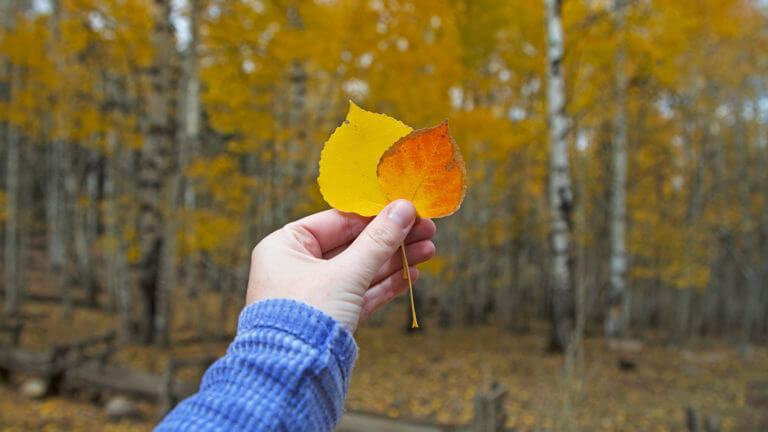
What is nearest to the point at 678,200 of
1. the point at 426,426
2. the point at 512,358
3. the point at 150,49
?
the point at 512,358

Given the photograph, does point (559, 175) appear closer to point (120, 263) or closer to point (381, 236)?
point (381, 236)

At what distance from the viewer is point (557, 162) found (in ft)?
20.4

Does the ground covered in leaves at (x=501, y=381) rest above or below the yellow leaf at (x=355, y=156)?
below

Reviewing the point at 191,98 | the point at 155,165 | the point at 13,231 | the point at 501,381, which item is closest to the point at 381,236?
the point at 501,381

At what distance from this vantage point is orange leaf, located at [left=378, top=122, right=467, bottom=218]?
908 millimetres

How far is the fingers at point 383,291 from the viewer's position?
1.07 metres

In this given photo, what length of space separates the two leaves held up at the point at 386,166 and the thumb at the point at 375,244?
3.4 inches

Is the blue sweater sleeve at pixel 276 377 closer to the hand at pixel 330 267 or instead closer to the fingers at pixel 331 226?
the hand at pixel 330 267

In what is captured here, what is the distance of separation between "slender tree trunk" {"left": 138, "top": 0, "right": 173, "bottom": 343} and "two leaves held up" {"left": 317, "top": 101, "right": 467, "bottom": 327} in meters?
6.40

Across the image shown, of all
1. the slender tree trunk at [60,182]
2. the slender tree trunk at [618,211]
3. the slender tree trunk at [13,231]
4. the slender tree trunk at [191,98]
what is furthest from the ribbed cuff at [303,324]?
the slender tree trunk at [13,231]

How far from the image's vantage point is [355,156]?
37.7 inches

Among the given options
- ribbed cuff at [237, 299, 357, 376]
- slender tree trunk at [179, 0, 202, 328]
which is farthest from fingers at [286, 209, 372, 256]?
slender tree trunk at [179, 0, 202, 328]

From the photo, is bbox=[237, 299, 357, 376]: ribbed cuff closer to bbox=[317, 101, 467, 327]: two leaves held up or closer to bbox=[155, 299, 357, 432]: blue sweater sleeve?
bbox=[155, 299, 357, 432]: blue sweater sleeve

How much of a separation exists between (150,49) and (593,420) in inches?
289
